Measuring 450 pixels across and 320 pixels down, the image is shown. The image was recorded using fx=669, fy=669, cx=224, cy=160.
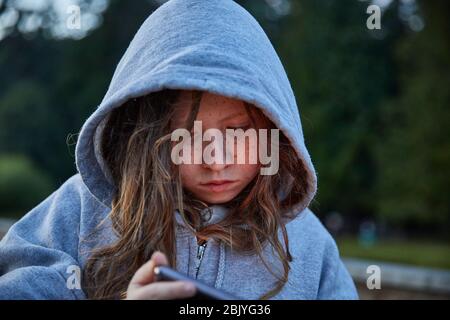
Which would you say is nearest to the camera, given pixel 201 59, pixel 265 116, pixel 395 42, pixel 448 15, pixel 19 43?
pixel 201 59

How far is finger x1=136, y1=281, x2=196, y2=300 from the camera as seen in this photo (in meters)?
1.25

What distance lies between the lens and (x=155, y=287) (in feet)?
4.20

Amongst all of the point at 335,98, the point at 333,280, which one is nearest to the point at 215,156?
the point at 333,280

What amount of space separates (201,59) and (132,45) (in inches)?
10.3

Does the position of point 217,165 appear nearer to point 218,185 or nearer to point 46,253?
point 218,185

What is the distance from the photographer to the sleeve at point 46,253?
1540 mm

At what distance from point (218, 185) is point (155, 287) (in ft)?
1.37

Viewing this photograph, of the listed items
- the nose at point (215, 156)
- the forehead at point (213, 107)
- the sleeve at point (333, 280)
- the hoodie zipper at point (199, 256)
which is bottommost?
the sleeve at point (333, 280)

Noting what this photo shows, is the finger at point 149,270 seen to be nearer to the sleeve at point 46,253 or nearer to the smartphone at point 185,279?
the smartphone at point 185,279

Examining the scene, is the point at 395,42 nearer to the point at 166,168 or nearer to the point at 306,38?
the point at 306,38

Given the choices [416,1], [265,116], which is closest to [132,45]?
[265,116]

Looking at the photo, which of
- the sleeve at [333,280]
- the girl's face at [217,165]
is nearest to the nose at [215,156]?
the girl's face at [217,165]

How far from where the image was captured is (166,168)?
1624mm

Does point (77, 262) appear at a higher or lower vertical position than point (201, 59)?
lower
